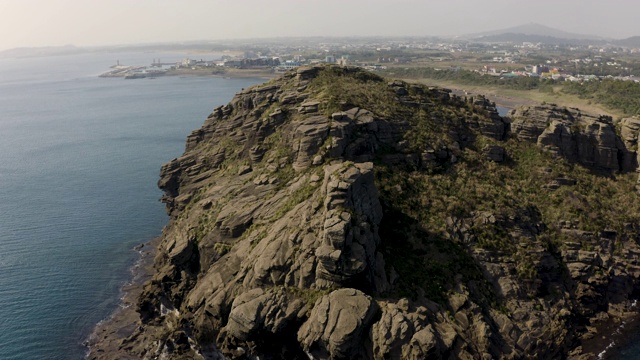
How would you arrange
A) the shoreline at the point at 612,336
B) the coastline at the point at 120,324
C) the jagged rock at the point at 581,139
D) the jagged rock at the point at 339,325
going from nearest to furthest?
the jagged rock at the point at 339,325 → the shoreline at the point at 612,336 → the coastline at the point at 120,324 → the jagged rock at the point at 581,139

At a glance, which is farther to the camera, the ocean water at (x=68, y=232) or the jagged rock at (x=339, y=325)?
the ocean water at (x=68, y=232)

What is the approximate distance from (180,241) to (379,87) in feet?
170

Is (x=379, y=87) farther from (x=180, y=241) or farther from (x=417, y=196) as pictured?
(x=180, y=241)

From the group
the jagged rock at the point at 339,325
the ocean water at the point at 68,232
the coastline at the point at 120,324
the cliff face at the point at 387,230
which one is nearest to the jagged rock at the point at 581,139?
the cliff face at the point at 387,230

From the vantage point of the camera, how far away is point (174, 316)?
227ft

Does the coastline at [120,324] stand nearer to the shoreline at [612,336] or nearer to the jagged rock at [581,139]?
the shoreline at [612,336]

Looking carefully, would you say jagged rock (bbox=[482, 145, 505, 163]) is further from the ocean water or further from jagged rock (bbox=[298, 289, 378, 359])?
the ocean water

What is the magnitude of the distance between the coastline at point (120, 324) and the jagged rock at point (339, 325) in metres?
31.6

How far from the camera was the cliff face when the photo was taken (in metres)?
53.7

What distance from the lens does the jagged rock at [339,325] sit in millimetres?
49094

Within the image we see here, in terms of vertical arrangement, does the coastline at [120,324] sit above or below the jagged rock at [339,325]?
below

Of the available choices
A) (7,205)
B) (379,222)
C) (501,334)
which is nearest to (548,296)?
(501,334)

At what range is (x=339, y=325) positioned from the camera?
49.5 m

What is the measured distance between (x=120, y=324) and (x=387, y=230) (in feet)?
152
